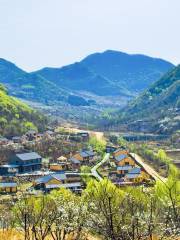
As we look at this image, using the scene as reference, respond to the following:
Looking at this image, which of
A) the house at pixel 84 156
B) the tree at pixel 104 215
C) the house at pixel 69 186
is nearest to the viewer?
the tree at pixel 104 215

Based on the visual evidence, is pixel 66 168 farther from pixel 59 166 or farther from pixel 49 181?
pixel 49 181

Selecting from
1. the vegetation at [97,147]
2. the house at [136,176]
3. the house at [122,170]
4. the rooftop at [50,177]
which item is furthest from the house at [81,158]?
the rooftop at [50,177]

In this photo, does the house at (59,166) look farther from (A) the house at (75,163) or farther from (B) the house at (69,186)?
(B) the house at (69,186)

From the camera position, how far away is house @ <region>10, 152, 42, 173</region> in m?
104

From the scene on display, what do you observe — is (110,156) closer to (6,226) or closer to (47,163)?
(47,163)

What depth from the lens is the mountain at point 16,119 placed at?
144 m

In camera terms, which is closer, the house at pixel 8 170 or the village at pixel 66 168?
the village at pixel 66 168

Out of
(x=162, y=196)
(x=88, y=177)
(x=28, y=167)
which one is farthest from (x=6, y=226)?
(x=28, y=167)

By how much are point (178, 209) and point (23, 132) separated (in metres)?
106

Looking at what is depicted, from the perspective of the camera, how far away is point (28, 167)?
4092 inches

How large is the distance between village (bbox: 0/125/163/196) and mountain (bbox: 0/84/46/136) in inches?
517

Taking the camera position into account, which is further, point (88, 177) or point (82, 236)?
point (88, 177)

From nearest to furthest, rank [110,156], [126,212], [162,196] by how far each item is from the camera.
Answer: [126,212]
[162,196]
[110,156]

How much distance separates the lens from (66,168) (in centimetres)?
10269
